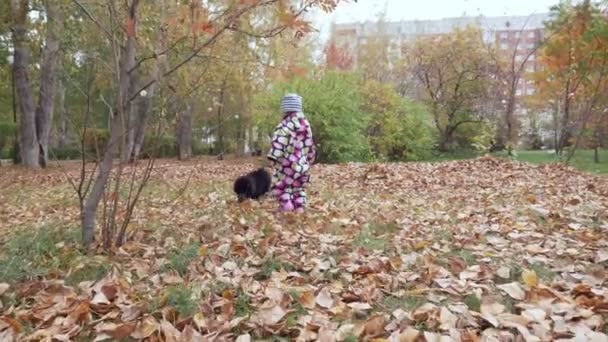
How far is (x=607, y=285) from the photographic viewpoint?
255cm

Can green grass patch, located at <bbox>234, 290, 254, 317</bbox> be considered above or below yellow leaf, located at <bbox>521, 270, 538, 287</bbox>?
below

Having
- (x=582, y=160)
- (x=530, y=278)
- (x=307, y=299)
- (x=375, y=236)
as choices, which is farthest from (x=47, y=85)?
(x=582, y=160)

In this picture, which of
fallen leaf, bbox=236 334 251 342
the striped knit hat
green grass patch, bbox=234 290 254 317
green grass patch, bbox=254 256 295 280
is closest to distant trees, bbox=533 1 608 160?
the striped knit hat

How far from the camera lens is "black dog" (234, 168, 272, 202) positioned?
598cm

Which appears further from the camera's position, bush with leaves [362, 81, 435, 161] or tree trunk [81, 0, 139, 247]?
bush with leaves [362, 81, 435, 161]

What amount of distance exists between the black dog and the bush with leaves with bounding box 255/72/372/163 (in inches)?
357

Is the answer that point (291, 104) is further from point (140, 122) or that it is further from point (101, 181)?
point (101, 181)

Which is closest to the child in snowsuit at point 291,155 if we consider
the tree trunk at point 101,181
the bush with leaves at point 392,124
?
the tree trunk at point 101,181

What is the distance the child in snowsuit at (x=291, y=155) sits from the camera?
546 cm

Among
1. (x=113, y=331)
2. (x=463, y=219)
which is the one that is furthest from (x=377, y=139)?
(x=113, y=331)

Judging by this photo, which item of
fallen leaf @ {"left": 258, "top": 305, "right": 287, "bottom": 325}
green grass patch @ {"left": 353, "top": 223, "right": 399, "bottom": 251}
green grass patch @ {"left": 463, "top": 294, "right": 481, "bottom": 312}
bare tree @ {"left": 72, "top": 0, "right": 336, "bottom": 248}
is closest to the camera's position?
fallen leaf @ {"left": 258, "top": 305, "right": 287, "bottom": 325}

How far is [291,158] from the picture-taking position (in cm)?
552

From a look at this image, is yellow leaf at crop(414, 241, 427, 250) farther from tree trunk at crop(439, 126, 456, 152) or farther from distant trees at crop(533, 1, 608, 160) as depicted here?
tree trunk at crop(439, 126, 456, 152)

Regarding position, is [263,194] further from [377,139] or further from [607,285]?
[377,139]
